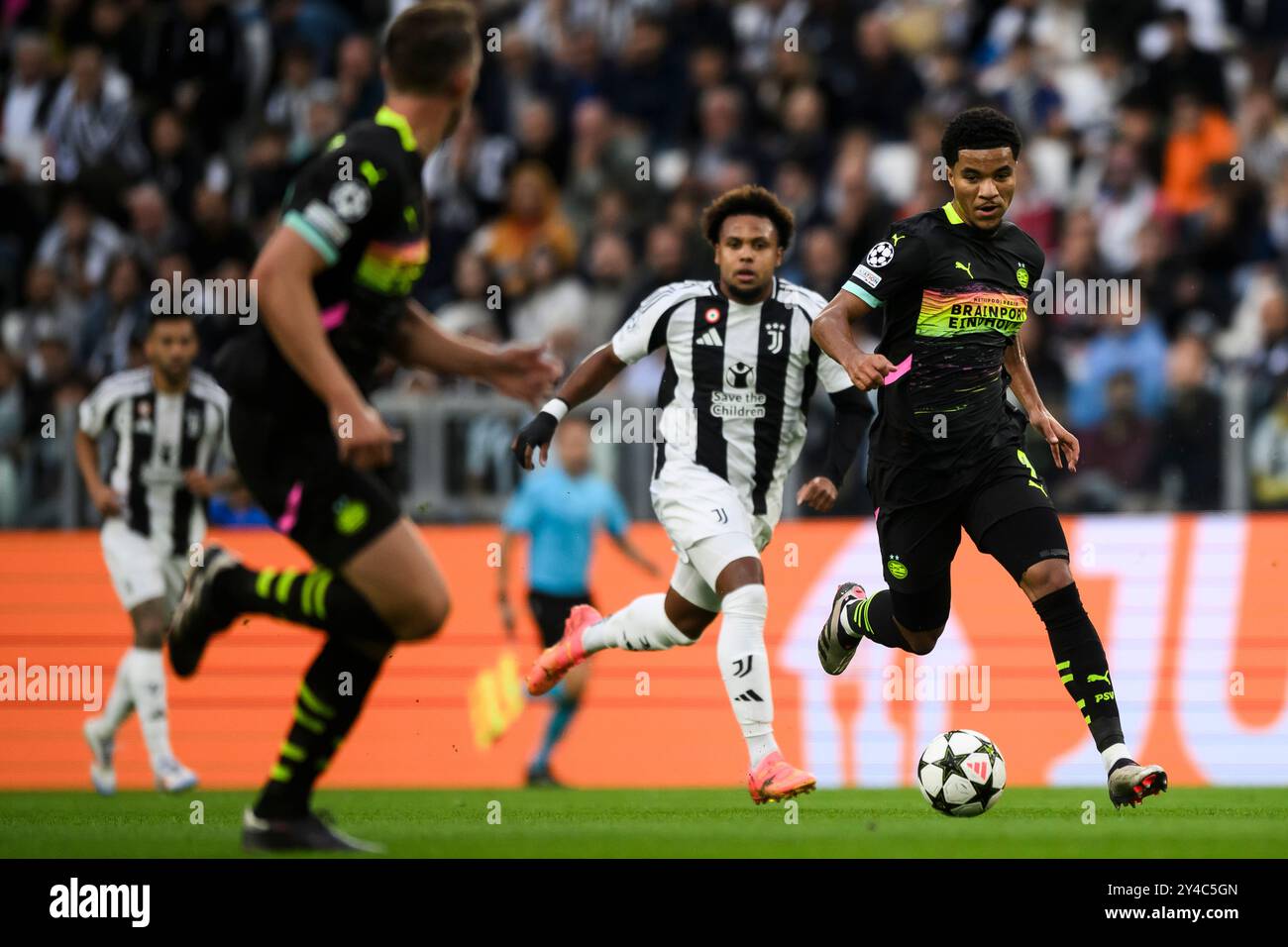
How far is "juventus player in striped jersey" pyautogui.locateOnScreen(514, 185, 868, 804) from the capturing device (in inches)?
317

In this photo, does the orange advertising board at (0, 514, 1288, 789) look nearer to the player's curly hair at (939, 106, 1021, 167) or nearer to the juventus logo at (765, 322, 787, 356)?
the juventus logo at (765, 322, 787, 356)

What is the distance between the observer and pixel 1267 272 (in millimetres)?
13070

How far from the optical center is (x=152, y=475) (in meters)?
10.9

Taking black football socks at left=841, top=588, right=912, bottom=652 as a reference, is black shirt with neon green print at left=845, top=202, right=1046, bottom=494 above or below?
above

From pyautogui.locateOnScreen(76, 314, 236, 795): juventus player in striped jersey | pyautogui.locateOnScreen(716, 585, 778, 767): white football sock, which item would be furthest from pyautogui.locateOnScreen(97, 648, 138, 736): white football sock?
pyautogui.locateOnScreen(716, 585, 778, 767): white football sock

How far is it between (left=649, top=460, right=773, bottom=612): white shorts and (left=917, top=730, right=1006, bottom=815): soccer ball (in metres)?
1.08

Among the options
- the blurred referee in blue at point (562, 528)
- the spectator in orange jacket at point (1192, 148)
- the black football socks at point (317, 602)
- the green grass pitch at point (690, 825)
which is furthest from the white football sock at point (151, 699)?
the spectator in orange jacket at point (1192, 148)

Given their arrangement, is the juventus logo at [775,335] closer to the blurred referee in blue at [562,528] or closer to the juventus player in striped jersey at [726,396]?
the juventus player in striped jersey at [726,396]

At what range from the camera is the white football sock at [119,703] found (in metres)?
10.7

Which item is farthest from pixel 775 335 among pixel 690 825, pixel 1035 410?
pixel 690 825

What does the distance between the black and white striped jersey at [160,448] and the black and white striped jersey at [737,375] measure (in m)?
3.62

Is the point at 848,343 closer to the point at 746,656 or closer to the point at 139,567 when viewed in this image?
the point at 746,656

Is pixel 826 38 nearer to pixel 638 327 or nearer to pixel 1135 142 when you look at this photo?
pixel 1135 142

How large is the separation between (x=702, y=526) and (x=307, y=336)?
269 centimetres
